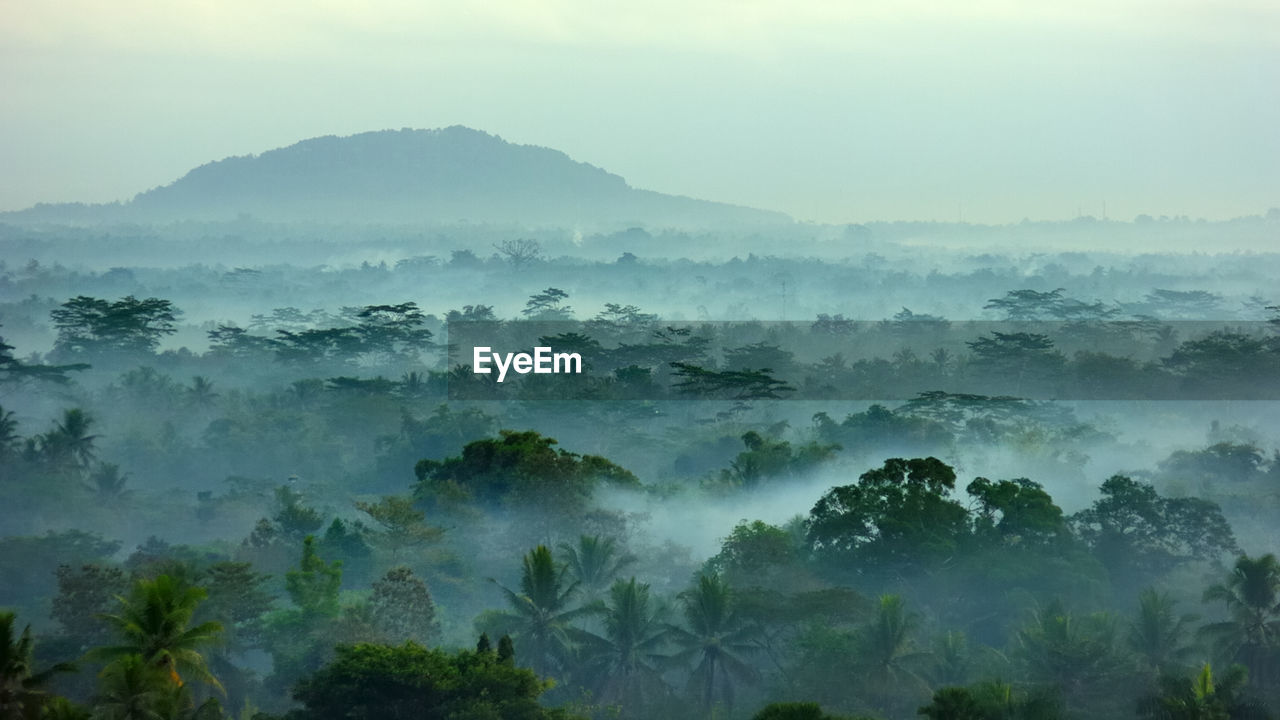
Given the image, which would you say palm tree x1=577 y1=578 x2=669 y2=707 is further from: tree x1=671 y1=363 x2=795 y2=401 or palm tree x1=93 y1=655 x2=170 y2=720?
tree x1=671 y1=363 x2=795 y2=401

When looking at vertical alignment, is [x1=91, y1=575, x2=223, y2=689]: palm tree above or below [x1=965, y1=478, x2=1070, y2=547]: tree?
above

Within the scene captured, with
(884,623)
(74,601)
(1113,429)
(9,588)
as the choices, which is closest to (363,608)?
(74,601)

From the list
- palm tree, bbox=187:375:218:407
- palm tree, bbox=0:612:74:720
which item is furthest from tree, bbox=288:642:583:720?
palm tree, bbox=187:375:218:407

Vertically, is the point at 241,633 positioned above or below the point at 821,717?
below

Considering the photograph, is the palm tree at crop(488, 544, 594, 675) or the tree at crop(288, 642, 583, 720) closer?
the tree at crop(288, 642, 583, 720)

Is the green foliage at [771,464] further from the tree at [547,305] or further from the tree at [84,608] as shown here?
the tree at [547,305]

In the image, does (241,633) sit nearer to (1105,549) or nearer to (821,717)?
(821,717)

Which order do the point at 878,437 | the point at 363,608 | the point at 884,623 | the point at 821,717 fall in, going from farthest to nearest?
1. the point at 878,437
2. the point at 363,608
3. the point at 884,623
4. the point at 821,717

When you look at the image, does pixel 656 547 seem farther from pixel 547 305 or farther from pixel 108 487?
pixel 547 305
